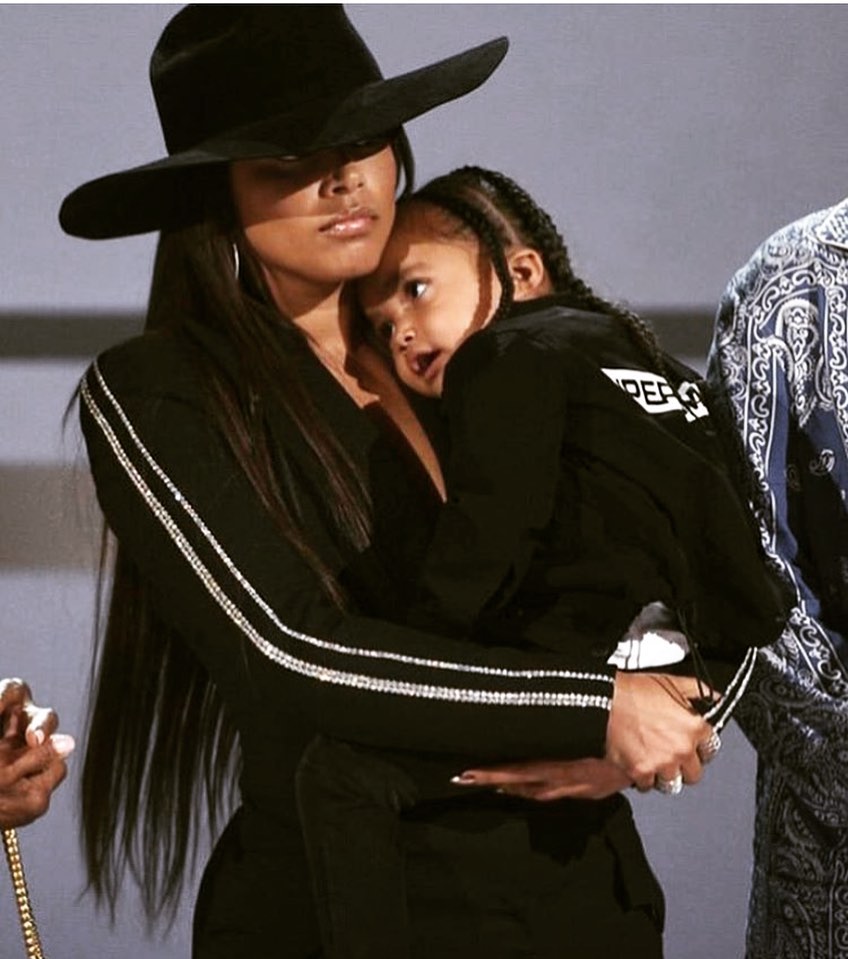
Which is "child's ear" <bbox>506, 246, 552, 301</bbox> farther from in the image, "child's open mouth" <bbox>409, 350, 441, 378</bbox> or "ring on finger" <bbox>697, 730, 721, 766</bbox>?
"ring on finger" <bbox>697, 730, 721, 766</bbox>

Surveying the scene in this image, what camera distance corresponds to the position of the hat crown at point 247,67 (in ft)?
5.86

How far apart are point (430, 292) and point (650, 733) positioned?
43 centimetres

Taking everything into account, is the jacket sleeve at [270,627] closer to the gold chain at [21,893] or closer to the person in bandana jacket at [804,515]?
the gold chain at [21,893]

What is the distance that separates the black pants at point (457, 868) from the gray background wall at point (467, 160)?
111 centimetres

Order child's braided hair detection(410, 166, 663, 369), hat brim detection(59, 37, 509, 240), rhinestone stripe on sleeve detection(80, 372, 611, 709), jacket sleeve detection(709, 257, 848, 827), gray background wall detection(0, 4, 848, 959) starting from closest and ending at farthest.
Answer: rhinestone stripe on sleeve detection(80, 372, 611, 709)
hat brim detection(59, 37, 509, 240)
child's braided hair detection(410, 166, 663, 369)
jacket sleeve detection(709, 257, 848, 827)
gray background wall detection(0, 4, 848, 959)

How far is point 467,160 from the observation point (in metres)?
2.79

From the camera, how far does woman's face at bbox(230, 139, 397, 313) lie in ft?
5.87

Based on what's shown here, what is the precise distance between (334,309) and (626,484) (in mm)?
368

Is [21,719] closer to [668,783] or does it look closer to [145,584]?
[145,584]

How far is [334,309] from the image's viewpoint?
1932 mm

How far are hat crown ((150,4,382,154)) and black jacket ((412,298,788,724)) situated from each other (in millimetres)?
265

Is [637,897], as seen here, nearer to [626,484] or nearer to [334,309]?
[626,484]

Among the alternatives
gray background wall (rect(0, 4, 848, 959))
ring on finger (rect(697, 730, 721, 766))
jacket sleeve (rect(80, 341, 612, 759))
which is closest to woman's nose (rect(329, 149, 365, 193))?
jacket sleeve (rect(80, 341, 612, 759))

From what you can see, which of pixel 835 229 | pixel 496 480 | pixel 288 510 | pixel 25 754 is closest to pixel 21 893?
pixel 25 754
